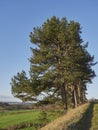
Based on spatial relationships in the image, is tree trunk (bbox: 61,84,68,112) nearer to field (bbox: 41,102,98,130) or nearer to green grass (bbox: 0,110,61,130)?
green grass (bbox: 0,110,61,130)

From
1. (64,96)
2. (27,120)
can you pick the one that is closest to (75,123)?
(64,96)

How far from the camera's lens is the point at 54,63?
4659 cm

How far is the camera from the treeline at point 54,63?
147 feet

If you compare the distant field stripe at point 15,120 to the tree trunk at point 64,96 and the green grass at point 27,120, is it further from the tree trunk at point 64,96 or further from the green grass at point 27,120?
the tree trunk at point 64,96

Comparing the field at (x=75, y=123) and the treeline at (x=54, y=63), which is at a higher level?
the treeline at (x=54, y=63)

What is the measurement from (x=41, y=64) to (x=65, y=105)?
6192mm

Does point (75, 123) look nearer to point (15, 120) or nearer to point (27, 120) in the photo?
point (27, 120)

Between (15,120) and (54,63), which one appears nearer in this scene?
(54,63)

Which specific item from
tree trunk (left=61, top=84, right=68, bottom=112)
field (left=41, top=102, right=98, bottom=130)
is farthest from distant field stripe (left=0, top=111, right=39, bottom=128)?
field (left=41, top=102, right=98, bottom=130)

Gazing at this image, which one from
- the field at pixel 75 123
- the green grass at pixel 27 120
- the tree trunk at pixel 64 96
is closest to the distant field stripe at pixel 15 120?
the green grass at pixel 27 120

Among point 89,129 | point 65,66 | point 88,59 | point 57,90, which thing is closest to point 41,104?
point 57,90

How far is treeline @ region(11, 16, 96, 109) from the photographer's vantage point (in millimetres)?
44844

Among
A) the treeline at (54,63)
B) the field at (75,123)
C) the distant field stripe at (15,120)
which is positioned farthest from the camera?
the distant field stripe at (15,120)

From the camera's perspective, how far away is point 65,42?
47281mm
